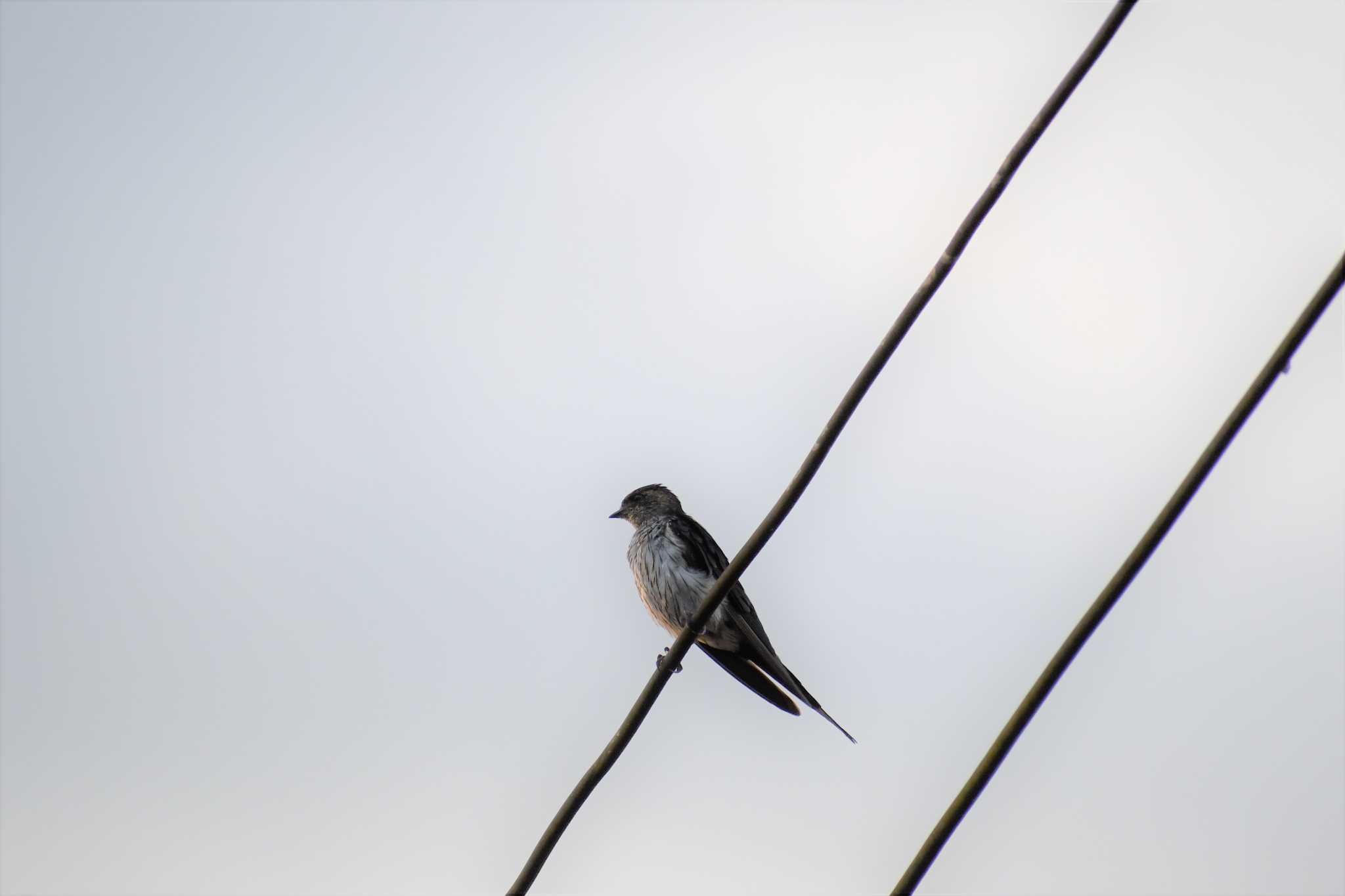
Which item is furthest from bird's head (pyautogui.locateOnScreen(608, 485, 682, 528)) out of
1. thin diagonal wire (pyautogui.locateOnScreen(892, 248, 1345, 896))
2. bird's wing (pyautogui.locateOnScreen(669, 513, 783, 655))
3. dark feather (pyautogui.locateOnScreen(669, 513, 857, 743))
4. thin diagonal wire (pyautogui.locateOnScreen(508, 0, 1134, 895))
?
thin diagonal wire (pyautogui.locateOnScreen(892, 248, 1345, 896))

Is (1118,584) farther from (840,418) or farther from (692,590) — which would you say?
(692,590)

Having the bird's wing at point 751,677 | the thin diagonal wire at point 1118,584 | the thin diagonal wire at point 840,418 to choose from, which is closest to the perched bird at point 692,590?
the bird's wing at point 751,677

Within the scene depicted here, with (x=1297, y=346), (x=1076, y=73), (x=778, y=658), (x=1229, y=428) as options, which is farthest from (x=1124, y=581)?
(x=778, y=658)

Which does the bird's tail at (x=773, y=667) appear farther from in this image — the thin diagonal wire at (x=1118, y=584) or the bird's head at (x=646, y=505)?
the thin diagonal wire at (x=1118, y=584)

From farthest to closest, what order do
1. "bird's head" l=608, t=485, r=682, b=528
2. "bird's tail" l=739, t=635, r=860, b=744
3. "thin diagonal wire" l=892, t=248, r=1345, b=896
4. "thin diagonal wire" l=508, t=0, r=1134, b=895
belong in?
"bird's head" l=608, t=485, r=682, b=528 < "bird's tail" l=739, t=635, r=860, b=744 < "thin diagonal wire" l=508, t=0, r=1134, b=895 < "thin diagonal wire" l=892, t=248, r=1345, b=896

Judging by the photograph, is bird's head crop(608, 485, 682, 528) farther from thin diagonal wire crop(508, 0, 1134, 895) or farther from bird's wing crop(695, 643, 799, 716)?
thin diagonal wire crop(508, 0, 1134, 895)

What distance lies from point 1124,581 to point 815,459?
1.32m

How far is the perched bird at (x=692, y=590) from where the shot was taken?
27.8ft

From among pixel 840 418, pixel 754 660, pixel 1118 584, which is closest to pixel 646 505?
pixel 754 660

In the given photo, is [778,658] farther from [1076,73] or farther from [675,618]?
[1076,73]

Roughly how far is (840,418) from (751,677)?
5282 millimetres

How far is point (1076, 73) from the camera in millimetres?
3035

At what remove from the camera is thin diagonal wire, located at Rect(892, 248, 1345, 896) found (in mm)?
2410

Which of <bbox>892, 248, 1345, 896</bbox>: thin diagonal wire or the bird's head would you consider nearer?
<bbox>892, 248, 1345, 896</bbox>: thin diagonal wire
